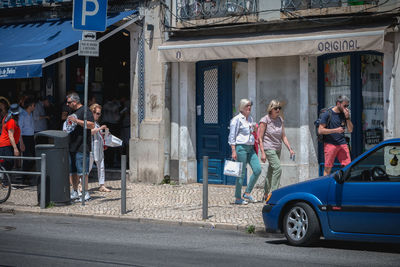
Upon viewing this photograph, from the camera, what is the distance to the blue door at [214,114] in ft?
54.4

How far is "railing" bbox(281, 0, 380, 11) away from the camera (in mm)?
14519

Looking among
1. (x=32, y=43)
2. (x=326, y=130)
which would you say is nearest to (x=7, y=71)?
(x=32, y=43)

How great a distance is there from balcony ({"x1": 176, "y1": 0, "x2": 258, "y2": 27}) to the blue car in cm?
739

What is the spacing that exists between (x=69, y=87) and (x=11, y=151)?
15.4ft

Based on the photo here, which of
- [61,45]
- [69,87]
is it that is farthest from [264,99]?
[69,87]

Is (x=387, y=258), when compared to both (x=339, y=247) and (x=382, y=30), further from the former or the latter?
(x=382, y=30)

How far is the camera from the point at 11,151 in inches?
623

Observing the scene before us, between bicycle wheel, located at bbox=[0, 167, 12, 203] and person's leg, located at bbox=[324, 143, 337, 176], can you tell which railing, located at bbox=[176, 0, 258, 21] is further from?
bicycle wheel, located at bbox=[0, 167, 12, 203]

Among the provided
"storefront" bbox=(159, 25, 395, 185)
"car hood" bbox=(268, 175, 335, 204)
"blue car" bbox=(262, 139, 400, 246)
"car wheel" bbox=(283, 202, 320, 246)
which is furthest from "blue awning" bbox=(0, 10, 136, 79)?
"blue car" bbox=(262, 139, 400, 246)

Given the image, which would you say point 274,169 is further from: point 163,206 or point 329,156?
point 163,206

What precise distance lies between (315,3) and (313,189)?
701cm

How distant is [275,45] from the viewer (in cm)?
1486

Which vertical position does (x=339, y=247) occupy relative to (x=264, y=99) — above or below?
below

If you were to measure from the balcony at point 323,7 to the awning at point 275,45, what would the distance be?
19.6 inches
